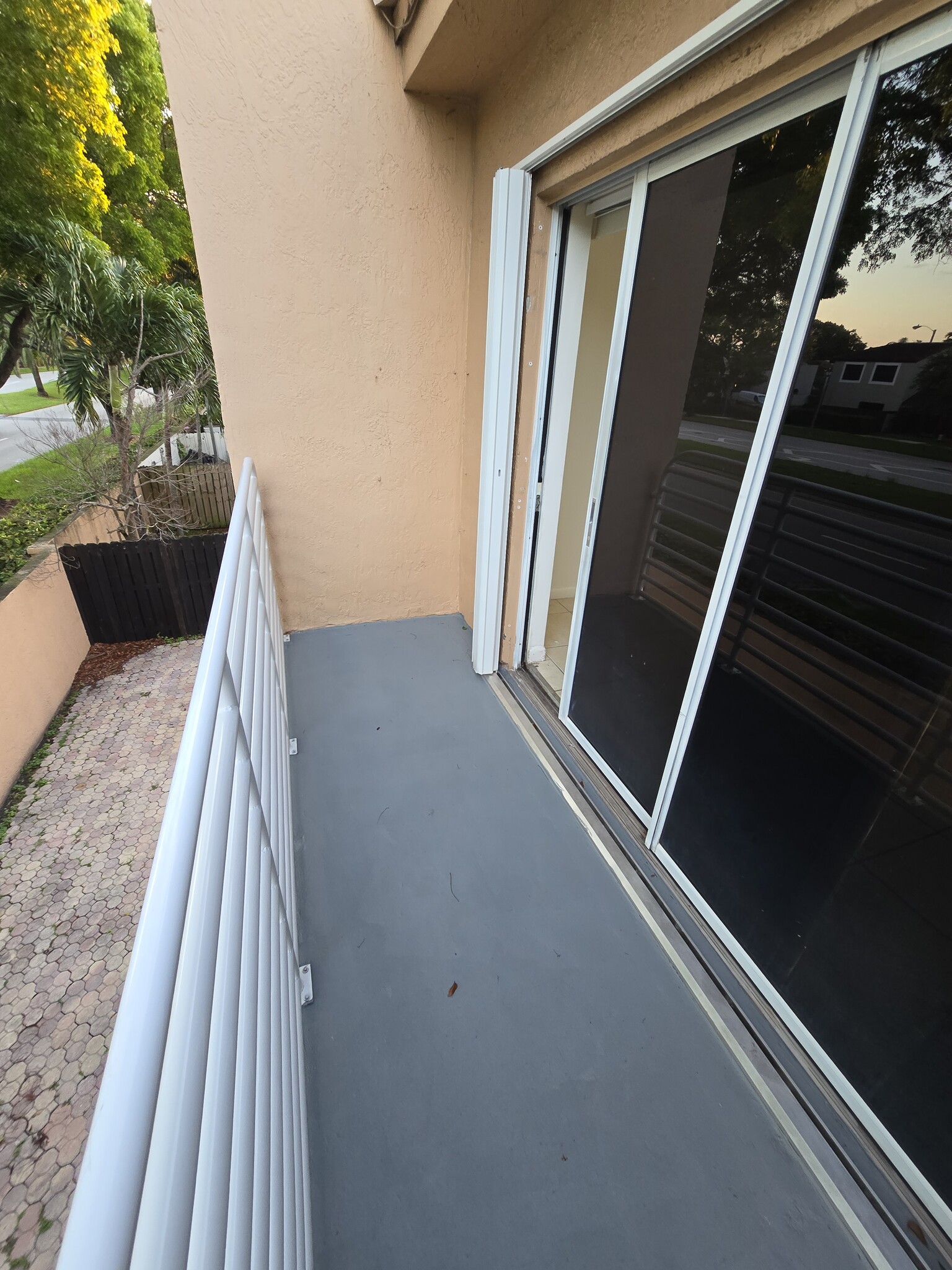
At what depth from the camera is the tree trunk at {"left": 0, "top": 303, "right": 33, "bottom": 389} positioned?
454cm

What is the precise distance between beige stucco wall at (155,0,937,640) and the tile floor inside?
275 millimetres

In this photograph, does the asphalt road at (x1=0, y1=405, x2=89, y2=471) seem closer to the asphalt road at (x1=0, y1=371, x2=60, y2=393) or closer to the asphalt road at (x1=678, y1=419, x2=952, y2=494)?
the asphalt road at (x1=678, y1=419, x2=952, y2=494)

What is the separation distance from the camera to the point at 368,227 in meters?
2.48

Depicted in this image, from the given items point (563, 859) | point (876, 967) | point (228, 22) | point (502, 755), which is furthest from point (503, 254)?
point (876, 967)

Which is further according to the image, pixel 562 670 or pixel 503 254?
pixel 562 670

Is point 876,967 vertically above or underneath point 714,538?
underneath

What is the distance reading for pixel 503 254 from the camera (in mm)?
2088

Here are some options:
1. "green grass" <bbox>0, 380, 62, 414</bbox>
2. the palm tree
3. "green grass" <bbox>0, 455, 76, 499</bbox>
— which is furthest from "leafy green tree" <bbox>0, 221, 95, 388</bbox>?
"green grass" <bbox>0, 380, 62, 414</bbox>

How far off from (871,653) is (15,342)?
6.87 meters

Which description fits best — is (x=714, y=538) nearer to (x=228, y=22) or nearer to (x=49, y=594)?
(x=228, y=22)

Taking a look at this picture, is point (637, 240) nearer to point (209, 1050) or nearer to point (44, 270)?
point (209, 1050)

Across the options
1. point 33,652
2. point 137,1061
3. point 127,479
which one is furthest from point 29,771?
point 137,1061

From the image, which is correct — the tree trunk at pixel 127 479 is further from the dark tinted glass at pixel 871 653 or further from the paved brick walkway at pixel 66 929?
the dark tinted glass at pixel 871 653

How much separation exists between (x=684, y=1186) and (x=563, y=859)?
2.73ft
